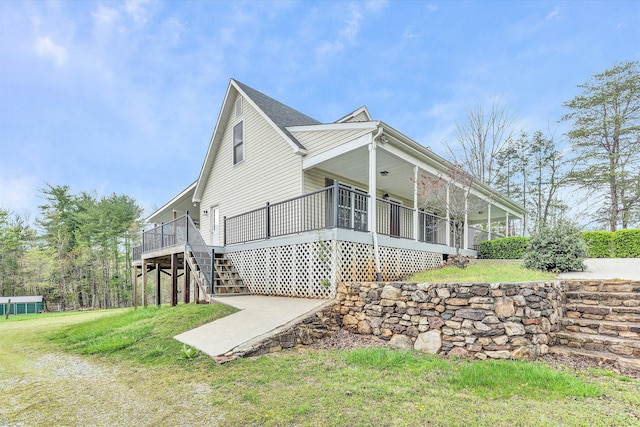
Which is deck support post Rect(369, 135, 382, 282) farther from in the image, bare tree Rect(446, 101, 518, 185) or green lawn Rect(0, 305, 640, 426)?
bare tree Rect(446, 101, 518, 185)

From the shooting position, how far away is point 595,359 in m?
4.73

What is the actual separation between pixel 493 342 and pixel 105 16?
21.0m

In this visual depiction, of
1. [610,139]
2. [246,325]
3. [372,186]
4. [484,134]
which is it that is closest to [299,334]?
[246,325]

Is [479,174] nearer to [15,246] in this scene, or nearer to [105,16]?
[105,16]

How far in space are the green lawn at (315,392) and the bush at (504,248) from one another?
10.7 meters

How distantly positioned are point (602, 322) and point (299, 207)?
23.3 feet

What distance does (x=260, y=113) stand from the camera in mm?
12180

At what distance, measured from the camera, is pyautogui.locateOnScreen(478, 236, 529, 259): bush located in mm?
13870

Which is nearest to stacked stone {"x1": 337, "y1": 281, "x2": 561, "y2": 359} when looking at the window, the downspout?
the downspout

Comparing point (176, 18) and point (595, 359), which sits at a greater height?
point (176, 18)

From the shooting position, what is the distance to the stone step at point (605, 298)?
18.6 ft

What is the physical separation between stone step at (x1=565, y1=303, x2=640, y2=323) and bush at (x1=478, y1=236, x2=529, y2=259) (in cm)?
827

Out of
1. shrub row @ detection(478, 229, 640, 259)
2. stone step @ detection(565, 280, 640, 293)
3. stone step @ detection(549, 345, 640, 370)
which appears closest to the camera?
stone step @ detection(549, 345, 640, 370)

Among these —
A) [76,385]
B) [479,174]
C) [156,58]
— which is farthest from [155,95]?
[76,385]
